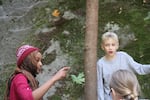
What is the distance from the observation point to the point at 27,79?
3529mm

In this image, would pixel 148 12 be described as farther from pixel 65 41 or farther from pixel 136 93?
pixel 136 93

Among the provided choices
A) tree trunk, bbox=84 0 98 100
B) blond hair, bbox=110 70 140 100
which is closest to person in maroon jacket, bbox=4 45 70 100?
tree trunk, bbox=84 0 98 100

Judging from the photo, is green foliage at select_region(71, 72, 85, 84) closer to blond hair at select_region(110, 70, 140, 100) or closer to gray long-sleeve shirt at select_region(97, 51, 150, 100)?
gray long-sleeve shirt at select_region(97, 51, 150, 100)

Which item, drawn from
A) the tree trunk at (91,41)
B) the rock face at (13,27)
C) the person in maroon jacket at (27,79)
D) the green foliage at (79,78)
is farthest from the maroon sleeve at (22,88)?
the rock face at (13,27)

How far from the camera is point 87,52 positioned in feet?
14.2

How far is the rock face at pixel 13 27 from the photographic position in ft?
24.2

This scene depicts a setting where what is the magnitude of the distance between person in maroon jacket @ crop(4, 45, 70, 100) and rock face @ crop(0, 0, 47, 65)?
3.48 meters

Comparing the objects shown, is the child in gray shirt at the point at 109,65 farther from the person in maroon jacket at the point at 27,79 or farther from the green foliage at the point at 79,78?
the green foliage at the point at 79,78

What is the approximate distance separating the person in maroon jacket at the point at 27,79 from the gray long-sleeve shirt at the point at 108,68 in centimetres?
77

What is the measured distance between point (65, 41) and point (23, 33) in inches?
58.6

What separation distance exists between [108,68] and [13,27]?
13.7ft

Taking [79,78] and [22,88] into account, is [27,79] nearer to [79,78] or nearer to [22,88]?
[22,88]

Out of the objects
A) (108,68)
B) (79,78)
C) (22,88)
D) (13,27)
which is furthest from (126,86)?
(13,27)

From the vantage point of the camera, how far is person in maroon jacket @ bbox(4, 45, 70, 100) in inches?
135
